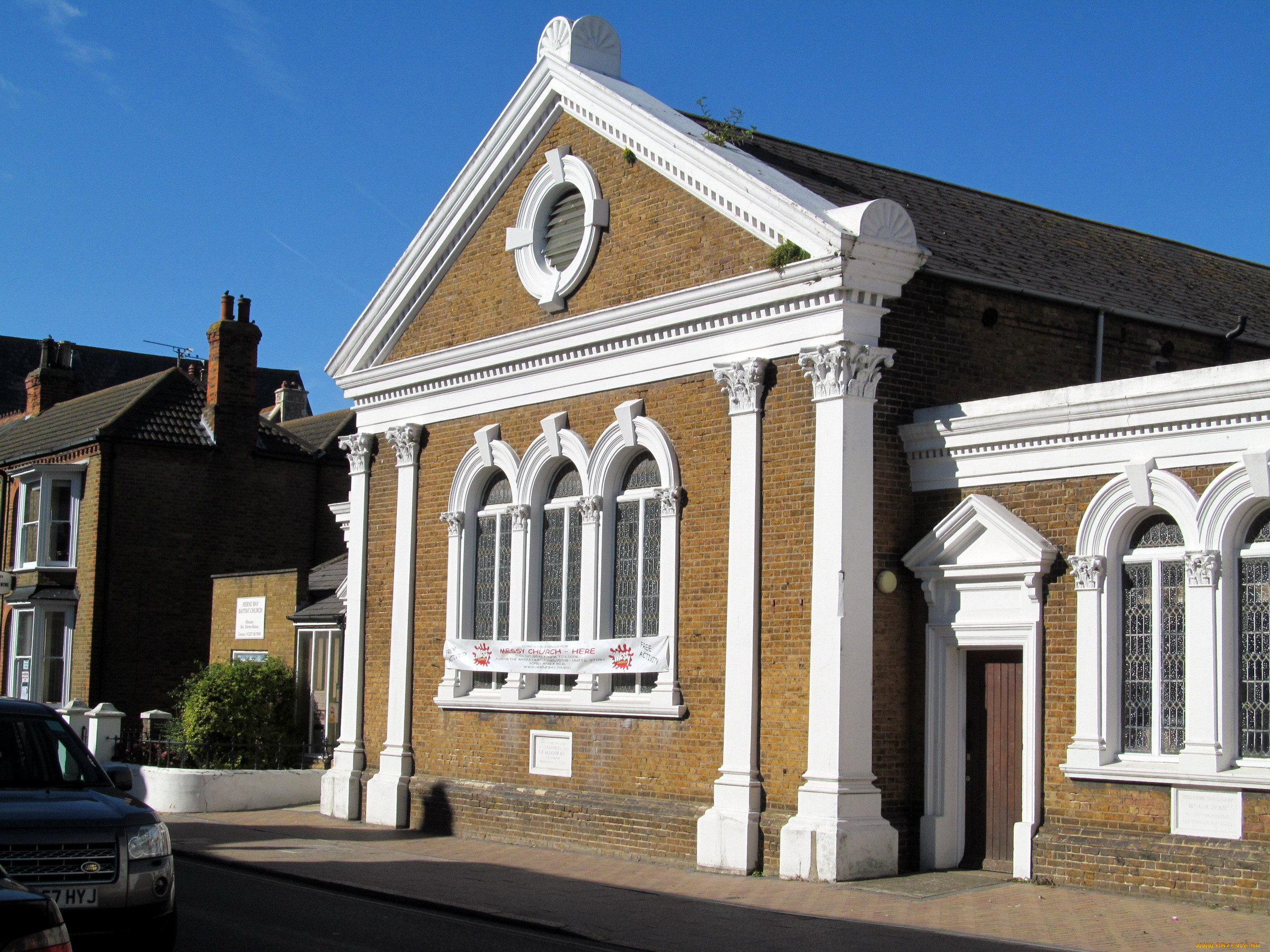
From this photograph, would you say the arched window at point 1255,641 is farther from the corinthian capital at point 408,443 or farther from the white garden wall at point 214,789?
the white garden wall at point 214,789

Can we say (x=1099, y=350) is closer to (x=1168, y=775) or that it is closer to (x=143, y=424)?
(x=1168, y=775)

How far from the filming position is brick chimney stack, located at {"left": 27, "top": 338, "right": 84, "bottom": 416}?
3684 cm

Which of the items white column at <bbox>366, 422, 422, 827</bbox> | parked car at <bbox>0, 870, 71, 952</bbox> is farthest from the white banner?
parked car at <bbox>0, 870, 71, 952</bbox>

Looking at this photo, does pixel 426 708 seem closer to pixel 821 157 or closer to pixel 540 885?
pixel 540 885

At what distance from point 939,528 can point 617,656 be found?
4.25 meters

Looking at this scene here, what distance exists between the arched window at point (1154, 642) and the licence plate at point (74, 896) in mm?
8988

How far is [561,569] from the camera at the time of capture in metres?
18.1

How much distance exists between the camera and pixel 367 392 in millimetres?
21344

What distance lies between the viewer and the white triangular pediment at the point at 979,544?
13906 mm

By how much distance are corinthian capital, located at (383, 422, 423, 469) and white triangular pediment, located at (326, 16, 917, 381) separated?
1.32 meters

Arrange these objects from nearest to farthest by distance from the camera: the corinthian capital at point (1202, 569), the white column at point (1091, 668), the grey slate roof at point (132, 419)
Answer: the corinthian capital at point (1202, 569), the white column at point (1091, 668), the grey slate roof at point (132, 419)

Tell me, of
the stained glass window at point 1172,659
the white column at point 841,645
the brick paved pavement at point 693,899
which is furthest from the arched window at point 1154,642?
the white column at point 841,645

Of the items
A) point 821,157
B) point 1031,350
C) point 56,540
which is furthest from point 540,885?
point 56,540

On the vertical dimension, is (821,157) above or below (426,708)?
above
